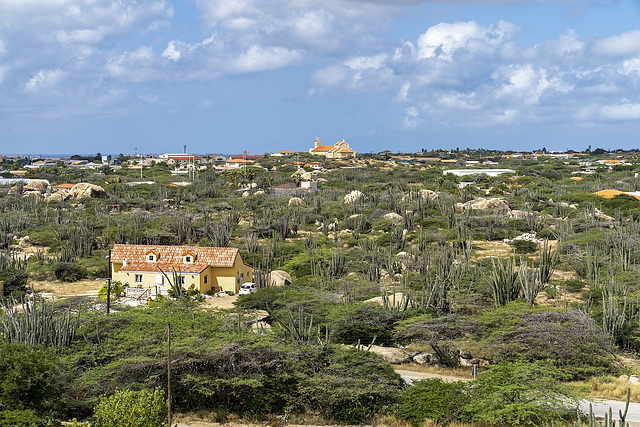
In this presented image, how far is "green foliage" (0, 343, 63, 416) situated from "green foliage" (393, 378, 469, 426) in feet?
30.0

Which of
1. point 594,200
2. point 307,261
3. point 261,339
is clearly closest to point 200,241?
point 307,261

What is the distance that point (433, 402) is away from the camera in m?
16.7

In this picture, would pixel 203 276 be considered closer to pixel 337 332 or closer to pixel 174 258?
pixel 174 258

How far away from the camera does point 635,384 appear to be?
19625mm

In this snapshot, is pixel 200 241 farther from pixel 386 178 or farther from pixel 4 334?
pixel 386 178

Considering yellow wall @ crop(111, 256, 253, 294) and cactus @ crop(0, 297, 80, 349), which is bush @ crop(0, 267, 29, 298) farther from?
cactus @ crop(0, 297, 80, 349)

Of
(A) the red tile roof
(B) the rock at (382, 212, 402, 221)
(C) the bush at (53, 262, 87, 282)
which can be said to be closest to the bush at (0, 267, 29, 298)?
(C) the bush at (53, 262, 87, 282)

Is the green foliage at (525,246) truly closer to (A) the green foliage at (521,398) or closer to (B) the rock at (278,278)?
(B) the rock at (278,278)

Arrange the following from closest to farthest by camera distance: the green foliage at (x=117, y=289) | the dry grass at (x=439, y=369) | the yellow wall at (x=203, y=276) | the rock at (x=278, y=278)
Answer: the dry grass at (x=439, y=369) < the green foliage at (x=117, y=289) < the rock at (x=278, y=278) < the yellow wall at (x=203, y=276)

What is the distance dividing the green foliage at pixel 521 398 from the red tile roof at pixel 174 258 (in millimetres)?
20615

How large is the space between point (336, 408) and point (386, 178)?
274 feet

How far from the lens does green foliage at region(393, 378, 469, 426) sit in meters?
16.5

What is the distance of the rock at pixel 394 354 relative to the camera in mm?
23125

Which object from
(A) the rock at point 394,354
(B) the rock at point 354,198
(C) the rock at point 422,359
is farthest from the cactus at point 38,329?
(B) the rock at point 354,198
